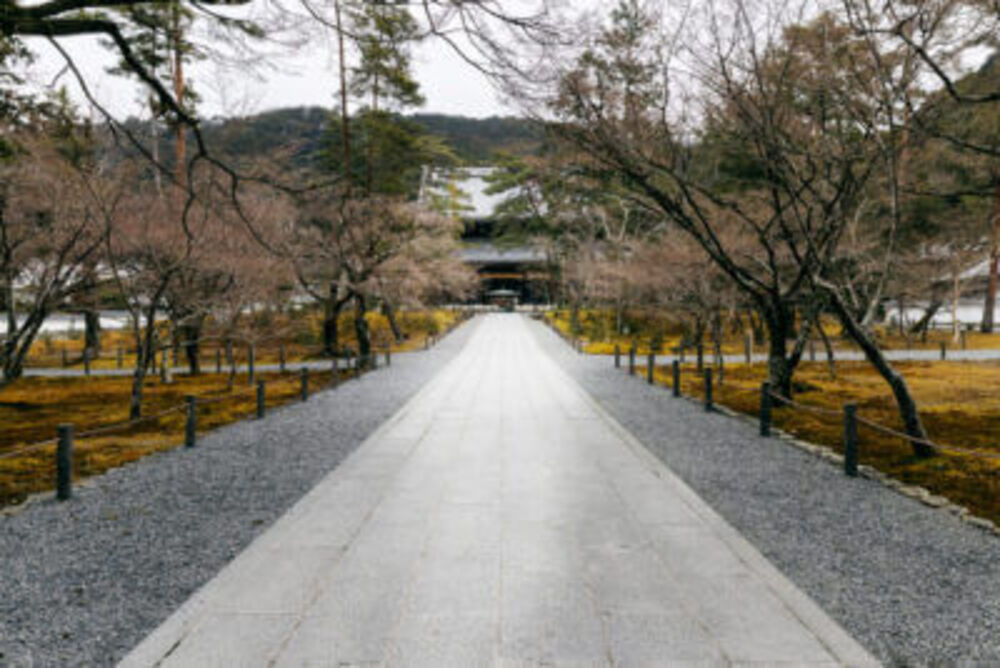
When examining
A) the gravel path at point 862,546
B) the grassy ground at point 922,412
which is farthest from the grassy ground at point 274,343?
the gravel path at point 862,546

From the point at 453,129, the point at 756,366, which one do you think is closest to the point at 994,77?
the point at 756,366

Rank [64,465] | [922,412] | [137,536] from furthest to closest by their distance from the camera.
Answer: [922,412]
[64,465]
[137,536]

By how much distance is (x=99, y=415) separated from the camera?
1158 centimetres

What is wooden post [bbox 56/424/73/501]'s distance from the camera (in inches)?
215

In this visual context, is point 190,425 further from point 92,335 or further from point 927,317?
point 927,317

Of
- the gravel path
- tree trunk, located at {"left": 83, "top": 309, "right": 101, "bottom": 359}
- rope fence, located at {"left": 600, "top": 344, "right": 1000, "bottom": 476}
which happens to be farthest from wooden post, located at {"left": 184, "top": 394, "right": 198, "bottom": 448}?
tree trunk, located at {"left": 83, "top": 309, "right": 101, "bottom": 359}

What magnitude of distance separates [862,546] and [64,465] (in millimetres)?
7081

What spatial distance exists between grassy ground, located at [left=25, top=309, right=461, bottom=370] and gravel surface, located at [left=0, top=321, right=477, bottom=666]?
10711mm

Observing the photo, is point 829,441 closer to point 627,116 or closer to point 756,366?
point 627,116

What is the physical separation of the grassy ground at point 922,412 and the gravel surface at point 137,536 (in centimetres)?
647

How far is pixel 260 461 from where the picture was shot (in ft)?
22.4

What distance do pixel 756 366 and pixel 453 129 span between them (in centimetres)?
10135

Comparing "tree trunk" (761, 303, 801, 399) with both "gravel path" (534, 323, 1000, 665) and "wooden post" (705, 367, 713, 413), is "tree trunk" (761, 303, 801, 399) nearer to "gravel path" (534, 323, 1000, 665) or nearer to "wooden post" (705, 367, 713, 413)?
"wooden post" (705, 367, 713, 413)

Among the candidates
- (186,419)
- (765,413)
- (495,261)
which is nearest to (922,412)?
(765,413)
